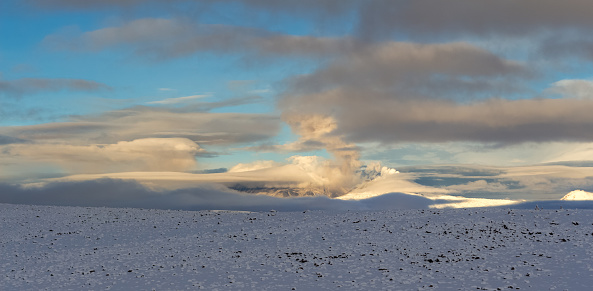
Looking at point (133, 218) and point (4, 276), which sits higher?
point (133, 218)

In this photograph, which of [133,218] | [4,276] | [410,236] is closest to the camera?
[4,276]

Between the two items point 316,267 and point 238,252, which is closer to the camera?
point 316,267

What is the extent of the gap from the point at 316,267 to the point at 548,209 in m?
20.5

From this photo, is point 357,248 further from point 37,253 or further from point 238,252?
point 37,253

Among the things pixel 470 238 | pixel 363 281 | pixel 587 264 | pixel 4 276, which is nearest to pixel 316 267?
pixel 363 281

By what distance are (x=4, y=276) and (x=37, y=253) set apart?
18.2 feet

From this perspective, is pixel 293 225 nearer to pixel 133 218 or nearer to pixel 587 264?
pixel 133 218

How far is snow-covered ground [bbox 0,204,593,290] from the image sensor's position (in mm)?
27891

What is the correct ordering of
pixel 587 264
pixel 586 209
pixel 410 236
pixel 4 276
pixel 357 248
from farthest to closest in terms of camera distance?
1. pixel 586 209
2. pixel 410 236
3. pixel 357 248
4. pixel 4 276
5. pixel 587 264

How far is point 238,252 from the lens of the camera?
3428cm

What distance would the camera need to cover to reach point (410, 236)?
36094mm

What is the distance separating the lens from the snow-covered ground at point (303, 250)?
1098 inches

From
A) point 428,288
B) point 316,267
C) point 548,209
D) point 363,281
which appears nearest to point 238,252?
point 316,267

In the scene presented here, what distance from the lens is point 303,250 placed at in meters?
33.9
